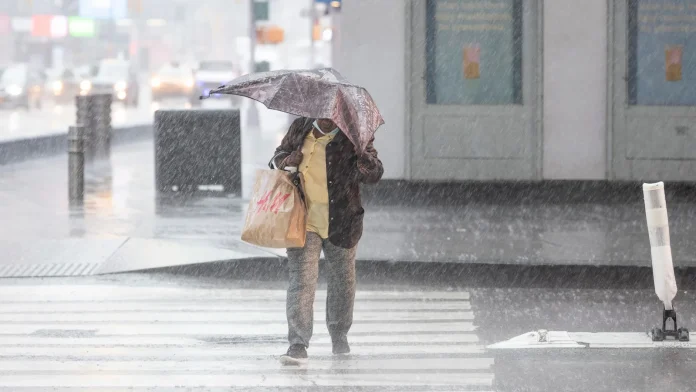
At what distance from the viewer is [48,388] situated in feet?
24.9

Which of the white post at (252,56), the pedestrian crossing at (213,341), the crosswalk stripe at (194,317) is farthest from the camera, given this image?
the white post at (252,56)

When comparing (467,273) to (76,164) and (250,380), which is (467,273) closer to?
(250,380)

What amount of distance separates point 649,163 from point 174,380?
10423 mm

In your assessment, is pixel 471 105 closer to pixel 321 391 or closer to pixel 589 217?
→ pixel 589 217

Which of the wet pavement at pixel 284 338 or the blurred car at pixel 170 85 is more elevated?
the blurred car at pixel 170 85

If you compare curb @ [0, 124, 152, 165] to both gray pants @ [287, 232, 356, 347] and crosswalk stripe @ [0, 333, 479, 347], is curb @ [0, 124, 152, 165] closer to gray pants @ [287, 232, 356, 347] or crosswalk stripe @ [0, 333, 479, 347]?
crosswalk stripe @ [0, 333, 479, 347]

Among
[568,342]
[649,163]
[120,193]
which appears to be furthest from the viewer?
[120,193]

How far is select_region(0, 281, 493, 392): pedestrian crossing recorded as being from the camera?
780 cm

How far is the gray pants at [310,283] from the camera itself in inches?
325

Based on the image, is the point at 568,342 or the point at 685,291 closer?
the point at 568,342

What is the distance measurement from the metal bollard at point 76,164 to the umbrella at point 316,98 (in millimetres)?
8723

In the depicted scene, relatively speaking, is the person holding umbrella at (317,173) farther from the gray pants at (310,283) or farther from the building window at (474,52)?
the building window at (474,52)

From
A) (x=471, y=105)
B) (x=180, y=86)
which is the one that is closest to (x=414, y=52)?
(x=471, y=105)

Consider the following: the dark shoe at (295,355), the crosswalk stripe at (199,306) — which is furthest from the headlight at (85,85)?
the dark shoe at (295,355)
